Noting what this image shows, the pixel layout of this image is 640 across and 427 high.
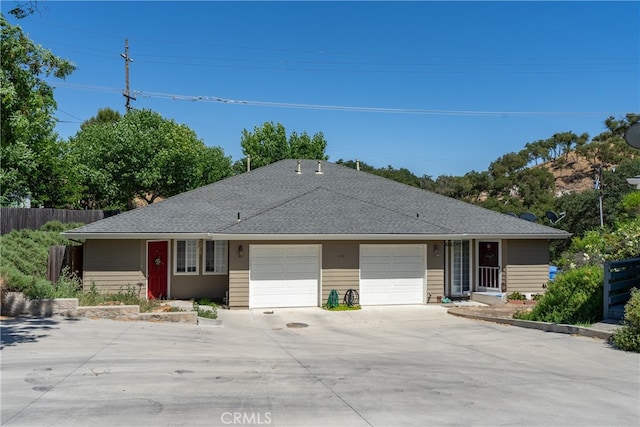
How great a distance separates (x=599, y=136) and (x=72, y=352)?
7501cm

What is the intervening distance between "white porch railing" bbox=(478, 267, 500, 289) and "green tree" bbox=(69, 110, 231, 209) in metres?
16.4

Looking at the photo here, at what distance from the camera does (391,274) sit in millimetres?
17031

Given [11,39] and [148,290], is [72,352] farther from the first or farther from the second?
[148,290]

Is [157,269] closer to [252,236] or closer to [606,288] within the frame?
[252,236]

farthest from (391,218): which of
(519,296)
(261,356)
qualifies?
(261,356)

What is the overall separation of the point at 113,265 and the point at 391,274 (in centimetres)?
917

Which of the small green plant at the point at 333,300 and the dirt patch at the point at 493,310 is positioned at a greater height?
the small green plant at the point at 333,300

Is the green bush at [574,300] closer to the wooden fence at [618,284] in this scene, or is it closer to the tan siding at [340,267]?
the wooden fence at [618,284]

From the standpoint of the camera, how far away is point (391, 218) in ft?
57.8

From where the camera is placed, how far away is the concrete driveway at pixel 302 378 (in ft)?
18.5

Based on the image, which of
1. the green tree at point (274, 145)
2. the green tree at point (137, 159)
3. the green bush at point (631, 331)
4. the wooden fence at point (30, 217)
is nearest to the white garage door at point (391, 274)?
the green bush at point (631, 331)

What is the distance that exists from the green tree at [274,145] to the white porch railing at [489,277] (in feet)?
73.5

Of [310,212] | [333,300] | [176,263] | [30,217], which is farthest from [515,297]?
[30,217]

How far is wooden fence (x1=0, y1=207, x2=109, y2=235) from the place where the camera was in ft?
69.0
